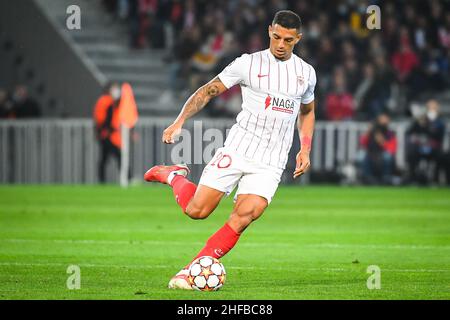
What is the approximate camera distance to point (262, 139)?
10.5 meters

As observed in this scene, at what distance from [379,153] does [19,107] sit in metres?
8.78

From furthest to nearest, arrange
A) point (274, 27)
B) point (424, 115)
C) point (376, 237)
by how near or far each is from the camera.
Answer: point (424, 115) < point (376, 237) < point (274, 27)

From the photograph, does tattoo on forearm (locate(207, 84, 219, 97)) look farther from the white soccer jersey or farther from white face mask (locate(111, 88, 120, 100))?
white face mask (locate(111, 88, 120, 100))

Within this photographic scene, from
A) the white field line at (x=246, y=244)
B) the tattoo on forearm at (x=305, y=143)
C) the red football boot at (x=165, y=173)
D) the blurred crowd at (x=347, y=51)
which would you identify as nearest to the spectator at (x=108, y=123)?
the blurred crowd at (x=347, y=51)

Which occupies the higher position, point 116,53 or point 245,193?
point 116,53

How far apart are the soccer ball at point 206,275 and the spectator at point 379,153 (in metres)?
17.4

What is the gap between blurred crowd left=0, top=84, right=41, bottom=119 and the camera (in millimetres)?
28594

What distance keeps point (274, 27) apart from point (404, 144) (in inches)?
704

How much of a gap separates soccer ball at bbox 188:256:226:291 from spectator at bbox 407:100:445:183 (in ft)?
58.0

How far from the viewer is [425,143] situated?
88.7 ft

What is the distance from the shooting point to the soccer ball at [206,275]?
9914mm
